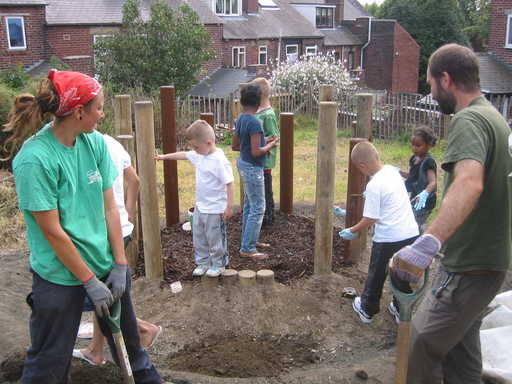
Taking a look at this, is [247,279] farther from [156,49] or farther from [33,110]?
[156,49]

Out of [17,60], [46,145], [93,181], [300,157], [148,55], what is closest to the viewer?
[46,145]

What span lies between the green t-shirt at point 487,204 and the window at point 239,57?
2878 centimetres

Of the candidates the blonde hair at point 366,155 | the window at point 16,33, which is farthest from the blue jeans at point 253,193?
the window at point 16,33

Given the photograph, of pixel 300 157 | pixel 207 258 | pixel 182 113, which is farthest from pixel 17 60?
pixel 207 258

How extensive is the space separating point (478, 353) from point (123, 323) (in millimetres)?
1933

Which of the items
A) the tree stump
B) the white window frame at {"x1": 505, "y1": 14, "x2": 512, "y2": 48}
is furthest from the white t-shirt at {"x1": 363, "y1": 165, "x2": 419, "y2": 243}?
the white window frame at {"x1": 505, "y1": 14, "x2": 512, "y2": 48}

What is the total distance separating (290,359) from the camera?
406 cm

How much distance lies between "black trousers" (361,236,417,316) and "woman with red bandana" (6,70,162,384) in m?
2.11

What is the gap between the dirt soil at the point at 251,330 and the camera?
11.9 ft

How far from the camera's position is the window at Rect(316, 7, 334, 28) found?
38.0 meters

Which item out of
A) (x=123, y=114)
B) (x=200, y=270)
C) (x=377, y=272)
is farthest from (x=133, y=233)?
(x=377, y=272)

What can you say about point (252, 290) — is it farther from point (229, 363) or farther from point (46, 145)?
point (46, 145)

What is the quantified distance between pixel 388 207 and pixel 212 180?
1436 millimetres

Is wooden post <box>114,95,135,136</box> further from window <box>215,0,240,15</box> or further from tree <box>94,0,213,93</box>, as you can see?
window <box>215,0,240,15</box>
